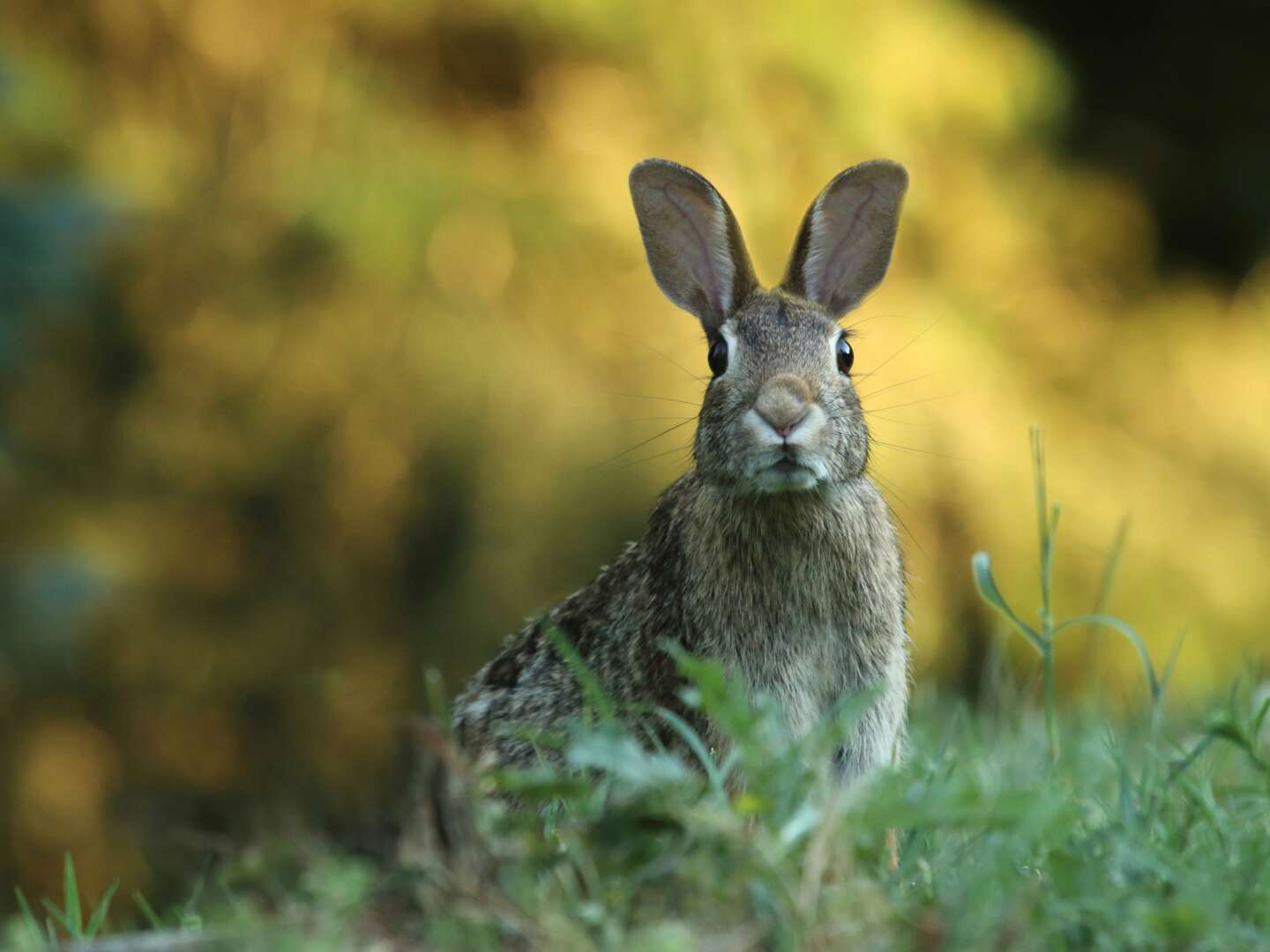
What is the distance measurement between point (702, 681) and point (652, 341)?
5.26 meters

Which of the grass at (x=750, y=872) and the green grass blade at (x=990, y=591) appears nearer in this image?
the grass at (x=750, y=872)

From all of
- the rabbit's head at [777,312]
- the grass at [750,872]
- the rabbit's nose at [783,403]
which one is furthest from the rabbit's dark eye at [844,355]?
the grass at [750,872]

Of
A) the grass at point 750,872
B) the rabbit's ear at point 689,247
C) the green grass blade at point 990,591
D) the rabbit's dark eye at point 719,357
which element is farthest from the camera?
the rabbit's ear at point 689,247

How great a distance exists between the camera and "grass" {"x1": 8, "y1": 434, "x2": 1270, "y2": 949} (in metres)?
1.60

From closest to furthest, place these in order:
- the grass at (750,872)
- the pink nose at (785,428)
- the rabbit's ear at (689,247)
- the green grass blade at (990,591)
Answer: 1. the grass at (750,872)
2. the green grass blade at (990,591)
3. the pink nose at (785,428)
4. the rabbit's ear at (689,247)

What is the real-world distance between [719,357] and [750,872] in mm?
1809

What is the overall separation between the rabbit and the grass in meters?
0.91

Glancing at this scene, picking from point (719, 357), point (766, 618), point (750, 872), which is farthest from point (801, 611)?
point (750, 872)

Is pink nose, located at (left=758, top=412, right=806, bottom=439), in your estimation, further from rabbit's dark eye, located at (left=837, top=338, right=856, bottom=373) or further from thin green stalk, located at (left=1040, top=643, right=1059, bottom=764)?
thin green stalk, located at (left=1040, top=643, right=1059, bottom=764)

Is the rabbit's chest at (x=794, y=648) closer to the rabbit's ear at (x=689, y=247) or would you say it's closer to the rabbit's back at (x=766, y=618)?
the rabbit's back at (x=766, y=618)

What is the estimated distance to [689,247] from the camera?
344 centimetres

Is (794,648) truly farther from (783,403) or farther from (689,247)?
(689,247)

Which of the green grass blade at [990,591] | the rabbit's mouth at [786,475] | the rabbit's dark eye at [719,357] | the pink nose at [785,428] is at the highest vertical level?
the rabbit's dark eye at [719,357]

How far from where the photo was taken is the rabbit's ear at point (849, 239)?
3.40m
